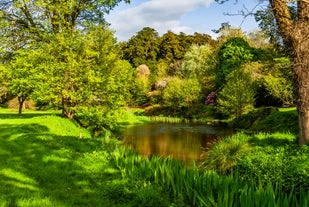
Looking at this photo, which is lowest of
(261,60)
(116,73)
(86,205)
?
(86,205)

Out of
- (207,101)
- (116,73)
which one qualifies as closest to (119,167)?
(116,73)

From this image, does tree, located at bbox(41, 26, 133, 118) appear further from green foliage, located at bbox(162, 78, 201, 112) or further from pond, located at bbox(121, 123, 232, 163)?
green foliage, located at bbox(162, 78, 201, 112)

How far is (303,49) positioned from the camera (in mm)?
12414

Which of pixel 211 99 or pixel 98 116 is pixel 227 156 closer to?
pixel 98 116

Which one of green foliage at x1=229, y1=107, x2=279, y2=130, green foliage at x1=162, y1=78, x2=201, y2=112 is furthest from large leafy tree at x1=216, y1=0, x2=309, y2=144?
green foliage at x1=162, y1=78, x2=201, y2=112

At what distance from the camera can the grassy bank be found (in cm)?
715

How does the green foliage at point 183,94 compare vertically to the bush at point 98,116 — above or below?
above

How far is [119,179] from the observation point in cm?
1002

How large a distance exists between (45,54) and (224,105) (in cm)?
2293

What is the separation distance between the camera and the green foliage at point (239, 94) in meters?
36.3

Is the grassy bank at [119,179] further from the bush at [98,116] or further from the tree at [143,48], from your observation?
the tree at [143,48]

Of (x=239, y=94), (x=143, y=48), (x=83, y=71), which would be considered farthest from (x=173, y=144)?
(x=143, y=48)

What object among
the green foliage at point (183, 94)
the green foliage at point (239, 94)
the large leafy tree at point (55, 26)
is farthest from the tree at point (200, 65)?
the large leafy tree at point (55, 26)

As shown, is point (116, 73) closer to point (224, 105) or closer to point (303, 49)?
point (303, 49)
